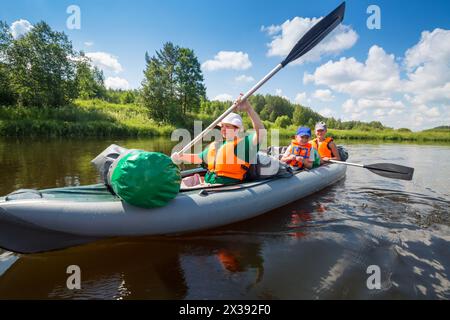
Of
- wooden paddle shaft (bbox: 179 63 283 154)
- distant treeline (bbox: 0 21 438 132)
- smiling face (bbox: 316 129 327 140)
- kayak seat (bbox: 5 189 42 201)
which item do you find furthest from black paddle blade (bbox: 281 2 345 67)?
distant treeline (bbox: 0 21 438 132)

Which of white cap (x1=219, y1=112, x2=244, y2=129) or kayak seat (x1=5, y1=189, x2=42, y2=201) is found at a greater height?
white cap (x1=219, y1=112, x2=244, y2=129)

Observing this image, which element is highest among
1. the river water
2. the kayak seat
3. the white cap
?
the white cap

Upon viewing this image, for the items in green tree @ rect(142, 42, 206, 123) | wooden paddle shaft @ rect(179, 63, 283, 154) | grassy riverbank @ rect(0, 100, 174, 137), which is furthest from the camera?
green tree @ rect(142, 42, 206, 123)

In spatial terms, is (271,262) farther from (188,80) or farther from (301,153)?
(188,80)

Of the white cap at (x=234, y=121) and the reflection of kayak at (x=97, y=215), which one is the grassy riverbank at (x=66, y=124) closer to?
the reflection of kayak at (x=97, y=215)

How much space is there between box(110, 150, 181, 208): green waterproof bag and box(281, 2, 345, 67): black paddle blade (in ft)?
11.8

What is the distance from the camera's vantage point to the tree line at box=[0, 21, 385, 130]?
853 inches

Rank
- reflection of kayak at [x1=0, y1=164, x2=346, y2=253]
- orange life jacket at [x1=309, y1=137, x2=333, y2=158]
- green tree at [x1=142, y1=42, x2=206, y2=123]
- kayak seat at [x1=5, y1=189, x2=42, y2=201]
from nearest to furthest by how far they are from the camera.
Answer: reflection of kayak at [x1=0, y1=164, x2=346, y2=253]
kayak seat at [x1=5, y1=189, x2=42, y2=201]
orange life jacket at [x1=309, y1=137, x2=333, y2=158]
green tree at [x1=142, y1=42, x2=206, y2=123]

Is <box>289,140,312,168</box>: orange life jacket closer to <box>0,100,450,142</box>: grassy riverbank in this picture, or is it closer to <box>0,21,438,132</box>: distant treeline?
<box>0,100,450,142</box>: grassy riverbank

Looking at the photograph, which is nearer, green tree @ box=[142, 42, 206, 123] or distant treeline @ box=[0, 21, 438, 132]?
distant treeline @ box=[0, 21, 438, 132]

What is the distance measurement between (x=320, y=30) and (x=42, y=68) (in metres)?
24.0

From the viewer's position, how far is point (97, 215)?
2723 millimetres

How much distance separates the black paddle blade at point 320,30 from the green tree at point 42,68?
22.2m

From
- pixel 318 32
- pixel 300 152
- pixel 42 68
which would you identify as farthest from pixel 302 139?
pixel 42 68
